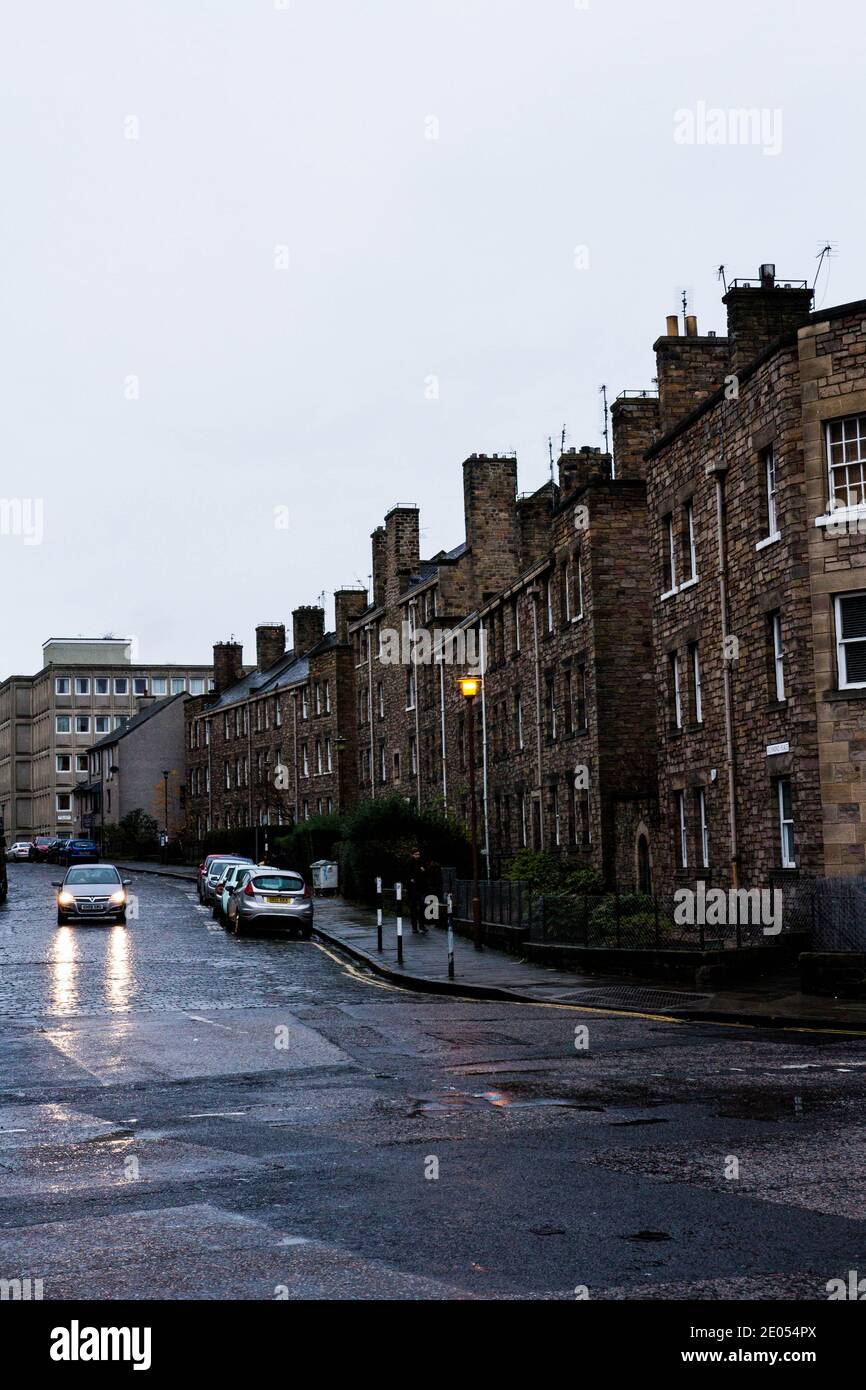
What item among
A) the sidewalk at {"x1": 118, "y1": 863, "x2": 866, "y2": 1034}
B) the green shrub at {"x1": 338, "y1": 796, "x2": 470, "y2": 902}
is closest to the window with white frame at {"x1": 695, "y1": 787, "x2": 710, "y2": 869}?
the sidewalk at {"x1": 118, "y1": 863, "x2": 866, "y2": 1034}

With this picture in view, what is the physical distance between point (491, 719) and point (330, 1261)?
44.7 m

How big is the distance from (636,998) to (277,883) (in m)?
18.3

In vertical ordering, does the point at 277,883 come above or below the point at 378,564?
below

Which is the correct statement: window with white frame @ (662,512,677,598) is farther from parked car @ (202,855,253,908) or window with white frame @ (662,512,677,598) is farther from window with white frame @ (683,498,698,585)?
parked car @ (202,855,253,908)

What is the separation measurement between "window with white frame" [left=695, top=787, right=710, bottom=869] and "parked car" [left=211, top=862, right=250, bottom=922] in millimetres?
13451

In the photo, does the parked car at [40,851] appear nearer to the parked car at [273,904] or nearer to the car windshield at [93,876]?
the car windshield at [93,876]

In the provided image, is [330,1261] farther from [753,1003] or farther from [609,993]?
[609,993]

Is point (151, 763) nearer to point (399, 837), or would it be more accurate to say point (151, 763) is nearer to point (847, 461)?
point (399, 837)

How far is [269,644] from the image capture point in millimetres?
98375

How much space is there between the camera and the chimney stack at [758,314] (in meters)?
30.7

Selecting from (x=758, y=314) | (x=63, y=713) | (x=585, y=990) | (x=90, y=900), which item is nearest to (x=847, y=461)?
(x=758, y=314)

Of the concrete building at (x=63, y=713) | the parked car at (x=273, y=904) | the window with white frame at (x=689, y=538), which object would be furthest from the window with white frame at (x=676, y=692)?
the concrete building at (x=63, y=713)

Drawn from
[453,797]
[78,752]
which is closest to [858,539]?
[453,797]

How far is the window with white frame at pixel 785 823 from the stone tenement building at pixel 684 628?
0.06 metres
